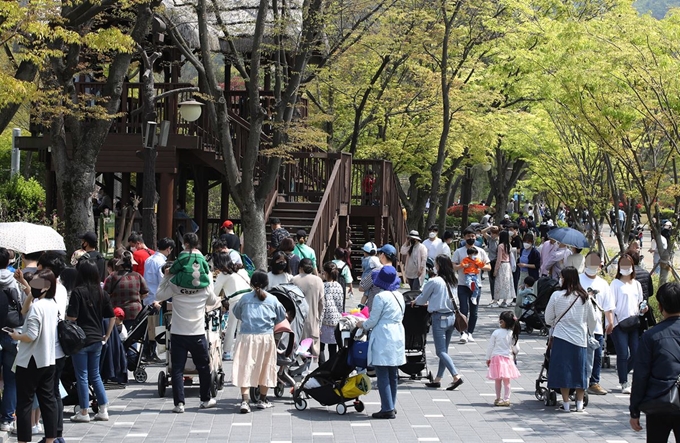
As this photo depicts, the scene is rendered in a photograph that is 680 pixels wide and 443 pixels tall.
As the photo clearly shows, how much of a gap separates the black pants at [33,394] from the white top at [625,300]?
6.62m

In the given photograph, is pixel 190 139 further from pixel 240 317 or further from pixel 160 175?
pixel 240 317

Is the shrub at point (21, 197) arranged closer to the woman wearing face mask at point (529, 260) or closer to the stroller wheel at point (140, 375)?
the woman wearing face mask at point (529, 260)

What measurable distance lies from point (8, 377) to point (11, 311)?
2.66ft

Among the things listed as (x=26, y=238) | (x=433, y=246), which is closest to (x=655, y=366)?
(x=26, y=238)

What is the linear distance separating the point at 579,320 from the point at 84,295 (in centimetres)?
515

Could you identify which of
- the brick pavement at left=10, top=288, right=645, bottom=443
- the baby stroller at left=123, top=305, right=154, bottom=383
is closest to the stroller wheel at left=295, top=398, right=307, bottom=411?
the brick pavement at left=10, top=288, right=645, bottom=443

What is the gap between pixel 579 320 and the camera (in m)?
10.5

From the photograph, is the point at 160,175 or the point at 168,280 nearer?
the point at 168,280

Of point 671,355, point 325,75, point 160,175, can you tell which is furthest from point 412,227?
point 671,355

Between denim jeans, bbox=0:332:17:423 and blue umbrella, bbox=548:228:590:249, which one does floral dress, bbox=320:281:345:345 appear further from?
denim jeans, bbox=0:332:17:423

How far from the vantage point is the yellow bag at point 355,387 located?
10359 millimetres

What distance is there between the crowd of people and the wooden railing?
7.30m

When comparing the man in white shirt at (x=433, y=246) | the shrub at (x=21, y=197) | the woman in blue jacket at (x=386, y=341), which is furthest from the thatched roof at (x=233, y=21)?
the woman in blue jacket at (x=386, y=341)

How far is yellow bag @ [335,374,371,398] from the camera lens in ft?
34.0
